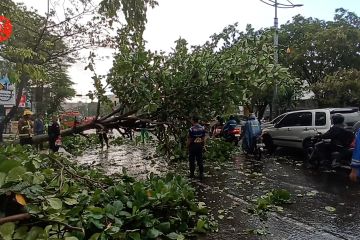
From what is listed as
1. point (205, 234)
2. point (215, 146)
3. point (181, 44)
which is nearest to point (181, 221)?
point (205, 234)

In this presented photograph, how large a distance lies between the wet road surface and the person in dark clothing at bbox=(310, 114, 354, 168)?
0.45 m

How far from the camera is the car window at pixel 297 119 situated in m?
13.1

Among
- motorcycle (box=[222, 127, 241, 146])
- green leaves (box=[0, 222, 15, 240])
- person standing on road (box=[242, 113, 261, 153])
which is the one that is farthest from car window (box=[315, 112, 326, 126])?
green leaves (box=[0, 222, 15, 240])

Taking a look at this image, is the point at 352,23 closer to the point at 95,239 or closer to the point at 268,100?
the point at 268,100

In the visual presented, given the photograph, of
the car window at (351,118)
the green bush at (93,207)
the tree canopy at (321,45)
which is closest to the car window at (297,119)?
the car window at (351,118)

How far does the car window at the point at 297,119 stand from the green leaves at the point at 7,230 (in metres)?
11.2

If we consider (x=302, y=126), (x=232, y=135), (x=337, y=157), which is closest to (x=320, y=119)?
(x=302, y=126)

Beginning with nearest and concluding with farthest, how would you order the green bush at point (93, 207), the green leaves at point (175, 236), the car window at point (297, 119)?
the green bush at point (93, 207)
the green leaves at point (175, 236)
the car window at point (297, 119)

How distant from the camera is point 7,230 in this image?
3283 millimetres

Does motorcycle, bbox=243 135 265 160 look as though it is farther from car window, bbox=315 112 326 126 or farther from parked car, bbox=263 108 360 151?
car window, bbox=315 112 326 126

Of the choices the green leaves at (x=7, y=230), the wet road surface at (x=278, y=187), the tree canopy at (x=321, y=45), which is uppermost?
the tree canopy at (x=321, y=45)

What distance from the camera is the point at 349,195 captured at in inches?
307

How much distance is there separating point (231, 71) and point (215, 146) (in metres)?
6.46

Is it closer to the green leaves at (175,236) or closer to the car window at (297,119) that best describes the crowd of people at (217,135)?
the car window at (297,119)
